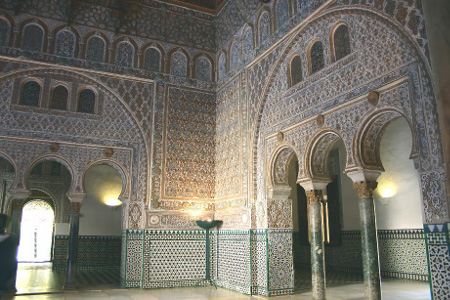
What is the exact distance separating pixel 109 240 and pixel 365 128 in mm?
9546

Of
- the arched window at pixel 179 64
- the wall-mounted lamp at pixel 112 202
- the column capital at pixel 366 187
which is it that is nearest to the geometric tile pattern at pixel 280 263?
the column capital at pixel 366 187

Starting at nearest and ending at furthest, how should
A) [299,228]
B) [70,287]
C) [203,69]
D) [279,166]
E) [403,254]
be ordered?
[279,166]
[70,287]
[403,254]
[203,69]
[299,228]

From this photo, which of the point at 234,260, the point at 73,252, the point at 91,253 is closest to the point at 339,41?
the point at 234,260

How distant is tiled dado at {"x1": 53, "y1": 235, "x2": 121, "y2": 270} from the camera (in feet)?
39.6

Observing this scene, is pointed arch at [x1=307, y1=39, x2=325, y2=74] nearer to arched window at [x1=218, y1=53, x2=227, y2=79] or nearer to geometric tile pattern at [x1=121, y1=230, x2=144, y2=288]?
arched window at [x1=218, y1=53, x2=227, y2=79]

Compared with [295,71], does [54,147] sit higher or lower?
lower

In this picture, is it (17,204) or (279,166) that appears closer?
(279,166)

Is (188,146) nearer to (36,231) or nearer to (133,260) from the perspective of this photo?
(133,260)

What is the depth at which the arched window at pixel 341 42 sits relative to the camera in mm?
5829

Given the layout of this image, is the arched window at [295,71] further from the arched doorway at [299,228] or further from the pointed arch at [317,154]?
the arched doorway at [299,228]

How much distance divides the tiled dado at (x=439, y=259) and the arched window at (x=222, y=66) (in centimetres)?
641

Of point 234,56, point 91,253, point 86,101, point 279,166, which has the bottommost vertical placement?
point 91,253

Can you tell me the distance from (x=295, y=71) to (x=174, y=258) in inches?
191

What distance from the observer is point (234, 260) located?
26.4ft
